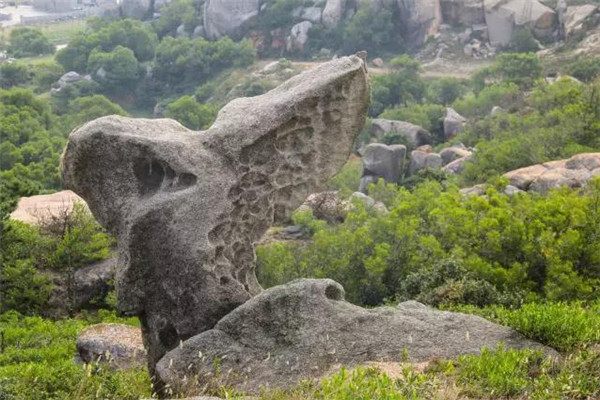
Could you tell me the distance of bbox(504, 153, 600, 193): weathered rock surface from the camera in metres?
24.4

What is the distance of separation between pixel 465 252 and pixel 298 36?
71707 mm

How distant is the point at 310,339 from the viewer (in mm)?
9203

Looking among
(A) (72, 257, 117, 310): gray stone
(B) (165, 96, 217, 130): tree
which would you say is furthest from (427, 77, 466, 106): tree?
(A) (72, 257, 117, 310): gray stone

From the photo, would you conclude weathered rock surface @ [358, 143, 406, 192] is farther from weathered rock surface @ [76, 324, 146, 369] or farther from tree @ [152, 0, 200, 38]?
tree @ [152, 0, 200, 38]

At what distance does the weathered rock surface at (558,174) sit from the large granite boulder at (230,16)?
2677 inches

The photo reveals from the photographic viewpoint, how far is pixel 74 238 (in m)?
24.1

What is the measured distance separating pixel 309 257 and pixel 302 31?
2619 inches

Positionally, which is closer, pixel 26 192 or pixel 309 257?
pixel 309 257

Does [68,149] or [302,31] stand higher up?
[68,149]

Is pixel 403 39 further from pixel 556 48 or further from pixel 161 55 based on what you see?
pixel 161 55

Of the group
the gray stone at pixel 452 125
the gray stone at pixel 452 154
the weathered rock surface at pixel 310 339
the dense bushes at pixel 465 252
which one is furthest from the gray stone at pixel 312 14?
the weathered rock surface at pixel 310 339

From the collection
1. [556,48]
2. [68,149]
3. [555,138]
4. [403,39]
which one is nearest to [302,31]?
[403,39]

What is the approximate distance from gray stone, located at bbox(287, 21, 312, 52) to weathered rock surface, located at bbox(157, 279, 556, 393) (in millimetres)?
78218

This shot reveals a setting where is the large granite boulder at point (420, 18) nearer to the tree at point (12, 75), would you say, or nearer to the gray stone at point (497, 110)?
the gray stone at point (497, 110)
